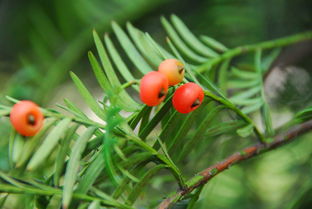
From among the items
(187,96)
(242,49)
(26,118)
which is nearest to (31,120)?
(26,118)

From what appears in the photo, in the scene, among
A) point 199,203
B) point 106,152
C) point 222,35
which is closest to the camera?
point 106,152

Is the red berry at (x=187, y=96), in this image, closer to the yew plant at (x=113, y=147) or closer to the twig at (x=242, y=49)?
the yew plant at (x=113, y=147)

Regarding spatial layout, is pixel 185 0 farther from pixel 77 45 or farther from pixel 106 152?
pixel 106 152

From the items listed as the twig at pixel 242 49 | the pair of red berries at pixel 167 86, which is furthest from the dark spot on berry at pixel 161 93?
the twig at pixel 242 49

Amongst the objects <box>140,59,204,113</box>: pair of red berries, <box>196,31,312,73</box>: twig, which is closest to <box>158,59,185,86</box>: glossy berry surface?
<box>140,59,204,113</box>: pair of red berries

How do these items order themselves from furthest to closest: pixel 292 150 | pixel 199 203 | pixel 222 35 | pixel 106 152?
1. pixel 222 35
2. pixel 292 150
3. pixel 199 203
4. pixel 106 152

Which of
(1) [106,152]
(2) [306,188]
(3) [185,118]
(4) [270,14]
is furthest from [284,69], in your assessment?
(1) [106,152]

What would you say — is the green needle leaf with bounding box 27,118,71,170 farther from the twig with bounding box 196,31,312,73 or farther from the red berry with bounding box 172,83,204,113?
the twig with bounding box 196,31,312,73
